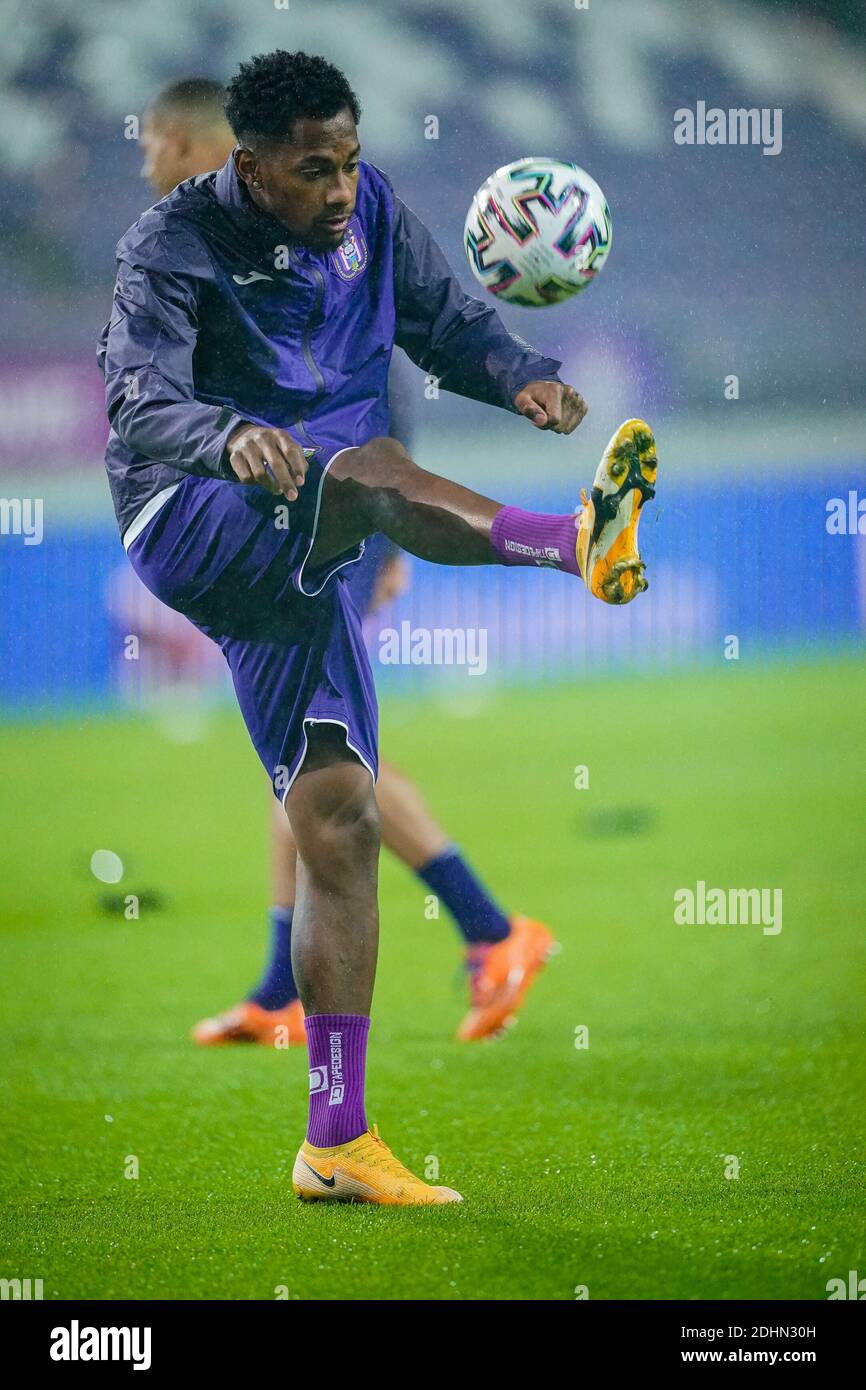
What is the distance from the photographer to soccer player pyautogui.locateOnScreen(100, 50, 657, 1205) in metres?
2.91

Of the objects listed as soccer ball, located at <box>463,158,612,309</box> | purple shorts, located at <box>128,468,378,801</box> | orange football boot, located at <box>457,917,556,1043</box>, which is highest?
soccer ball, located at <box>463,158,612,309</box>

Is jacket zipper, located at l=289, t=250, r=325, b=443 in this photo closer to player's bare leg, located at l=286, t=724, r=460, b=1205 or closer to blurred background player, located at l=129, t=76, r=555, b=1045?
blurred background player, located at l=129, t=76, r=555, b=1045

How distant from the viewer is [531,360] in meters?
3.12

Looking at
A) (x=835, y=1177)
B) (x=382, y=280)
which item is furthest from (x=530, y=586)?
(x=835, y=1177)

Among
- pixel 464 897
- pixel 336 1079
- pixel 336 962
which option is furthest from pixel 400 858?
pixel 336 1079

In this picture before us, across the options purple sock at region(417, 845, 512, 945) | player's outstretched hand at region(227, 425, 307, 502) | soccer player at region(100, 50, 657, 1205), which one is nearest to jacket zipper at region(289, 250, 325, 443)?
soccer player at region(100, 50, 657, 1205)

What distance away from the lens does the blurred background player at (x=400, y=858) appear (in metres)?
3.28

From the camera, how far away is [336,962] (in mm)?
2943

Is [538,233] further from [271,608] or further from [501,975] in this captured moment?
[501,975]

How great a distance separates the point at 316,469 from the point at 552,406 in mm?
479

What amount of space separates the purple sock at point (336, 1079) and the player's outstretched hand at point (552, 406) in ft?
3.96

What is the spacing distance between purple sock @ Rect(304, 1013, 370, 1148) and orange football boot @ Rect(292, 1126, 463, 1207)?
23 mm

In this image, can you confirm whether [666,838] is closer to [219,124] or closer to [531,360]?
[531,360]

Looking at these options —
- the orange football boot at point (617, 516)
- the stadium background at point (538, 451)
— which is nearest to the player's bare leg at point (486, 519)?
the orange football boot at point (617, 516)
